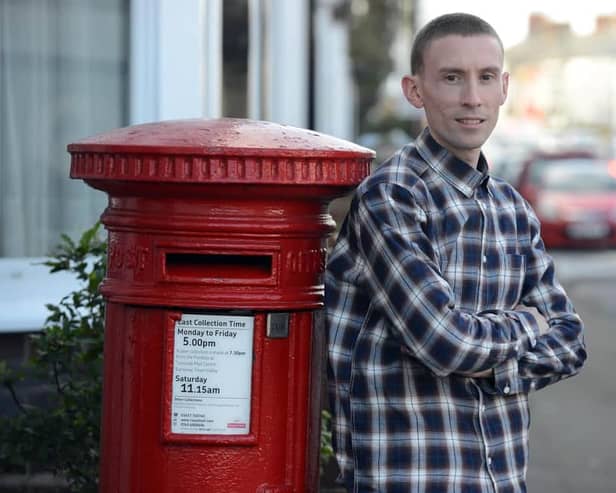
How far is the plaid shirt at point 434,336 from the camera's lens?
2.73 m

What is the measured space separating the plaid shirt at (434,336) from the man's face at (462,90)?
0.05m

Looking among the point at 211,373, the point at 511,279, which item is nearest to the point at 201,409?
the point at 211,373

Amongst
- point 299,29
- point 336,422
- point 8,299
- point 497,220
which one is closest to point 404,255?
point 497,220

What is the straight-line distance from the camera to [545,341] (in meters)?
2.90

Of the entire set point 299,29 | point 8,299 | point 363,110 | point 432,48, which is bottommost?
point 8,299

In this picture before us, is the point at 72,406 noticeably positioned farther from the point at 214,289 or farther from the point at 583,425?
the point at 583,425

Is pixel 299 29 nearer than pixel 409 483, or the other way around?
pixel 409 483

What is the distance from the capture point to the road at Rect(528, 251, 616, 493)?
6.23 metres

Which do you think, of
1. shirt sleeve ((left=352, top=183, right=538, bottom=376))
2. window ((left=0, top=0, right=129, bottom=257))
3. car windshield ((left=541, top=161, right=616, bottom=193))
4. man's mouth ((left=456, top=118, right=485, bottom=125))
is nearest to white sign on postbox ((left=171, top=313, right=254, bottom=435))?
shirt sleeve ((left=352, top=183, right=538, bottom=376))

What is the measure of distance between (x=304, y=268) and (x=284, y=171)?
28 cm

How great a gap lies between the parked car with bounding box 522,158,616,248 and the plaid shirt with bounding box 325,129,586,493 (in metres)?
15.3

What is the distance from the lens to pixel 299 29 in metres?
13.0

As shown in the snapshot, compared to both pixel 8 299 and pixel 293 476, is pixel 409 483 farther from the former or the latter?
pixel 8 299

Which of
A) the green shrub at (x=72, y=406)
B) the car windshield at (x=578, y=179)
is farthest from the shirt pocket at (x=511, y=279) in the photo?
the car windshield at (x=578, y=179)
